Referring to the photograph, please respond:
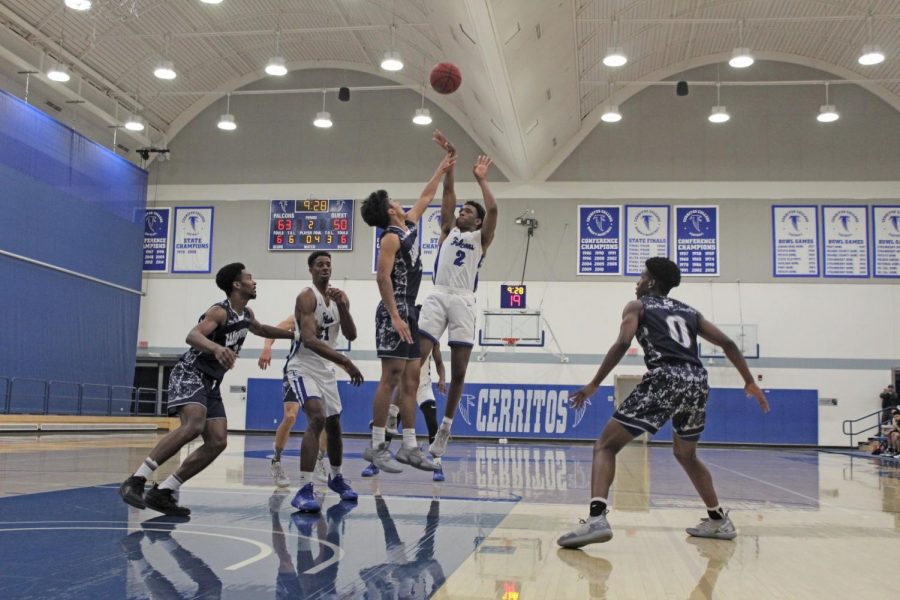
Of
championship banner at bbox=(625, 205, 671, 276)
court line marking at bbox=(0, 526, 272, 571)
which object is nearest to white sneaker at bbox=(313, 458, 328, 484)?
court line marking at bbox=(0, 526, 272, 571)

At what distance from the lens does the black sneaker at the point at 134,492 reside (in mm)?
5027

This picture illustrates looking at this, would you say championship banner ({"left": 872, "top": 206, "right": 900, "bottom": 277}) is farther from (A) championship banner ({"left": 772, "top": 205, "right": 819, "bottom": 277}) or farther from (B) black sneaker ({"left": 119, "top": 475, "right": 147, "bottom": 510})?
(B) black sneaker ({"left": 119, "top": 475, "right": 147, "bottom": 510})

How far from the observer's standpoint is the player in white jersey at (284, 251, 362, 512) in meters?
5.77

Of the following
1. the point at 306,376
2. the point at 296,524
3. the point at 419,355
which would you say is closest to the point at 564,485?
the point at 419,355

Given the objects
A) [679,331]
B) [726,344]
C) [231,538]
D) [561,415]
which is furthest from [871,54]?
[231,538]

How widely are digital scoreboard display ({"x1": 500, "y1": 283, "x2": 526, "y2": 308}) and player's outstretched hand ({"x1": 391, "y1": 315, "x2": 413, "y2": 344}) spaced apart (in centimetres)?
1662

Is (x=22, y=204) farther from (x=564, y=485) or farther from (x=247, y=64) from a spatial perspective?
(x=564, y=485)

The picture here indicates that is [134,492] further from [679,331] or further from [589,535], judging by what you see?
[679,331]

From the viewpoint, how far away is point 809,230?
2270 cm

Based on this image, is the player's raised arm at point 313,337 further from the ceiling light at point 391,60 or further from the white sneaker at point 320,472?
the ceiling light at point 391,60

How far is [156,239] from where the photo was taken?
25.2m

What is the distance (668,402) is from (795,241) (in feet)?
66.1

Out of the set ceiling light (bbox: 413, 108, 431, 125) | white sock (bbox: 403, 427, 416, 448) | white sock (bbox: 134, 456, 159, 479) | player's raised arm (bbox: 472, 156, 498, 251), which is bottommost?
white sock (bbox: 134, 456, 159, 479)

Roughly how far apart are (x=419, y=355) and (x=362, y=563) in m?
2.86
